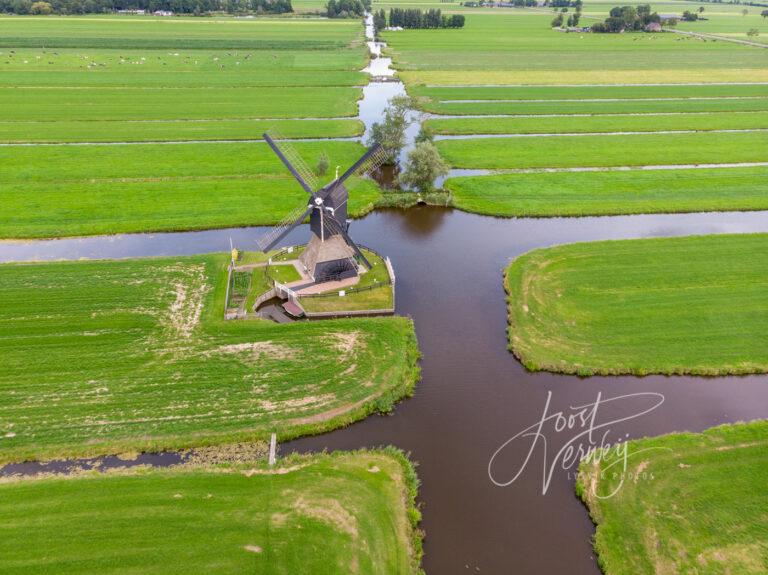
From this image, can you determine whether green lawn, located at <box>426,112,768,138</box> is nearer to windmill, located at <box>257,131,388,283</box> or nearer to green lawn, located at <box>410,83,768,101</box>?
green lawn, located at <box>410,83,768,101</box>

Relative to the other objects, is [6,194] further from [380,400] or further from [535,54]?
[535,54]

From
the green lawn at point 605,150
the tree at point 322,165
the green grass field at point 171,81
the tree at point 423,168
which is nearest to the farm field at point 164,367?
the tree at point 322,165

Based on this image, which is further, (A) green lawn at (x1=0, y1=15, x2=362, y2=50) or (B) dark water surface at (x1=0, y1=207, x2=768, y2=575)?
(A) green lawn at (x1=0, y1=15, x2=362, y2=50)

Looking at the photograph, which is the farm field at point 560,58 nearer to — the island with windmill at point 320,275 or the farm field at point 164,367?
the island with windmill at point 320,275

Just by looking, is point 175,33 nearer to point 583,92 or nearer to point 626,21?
point 583,92

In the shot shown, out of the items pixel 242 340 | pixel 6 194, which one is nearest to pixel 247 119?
pixel 6 194

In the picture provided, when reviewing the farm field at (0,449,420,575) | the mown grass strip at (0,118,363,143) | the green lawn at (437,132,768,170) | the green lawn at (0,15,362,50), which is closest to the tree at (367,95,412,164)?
the green lawn at (437,132,768,170)
